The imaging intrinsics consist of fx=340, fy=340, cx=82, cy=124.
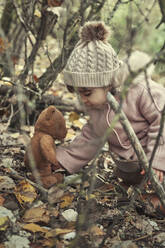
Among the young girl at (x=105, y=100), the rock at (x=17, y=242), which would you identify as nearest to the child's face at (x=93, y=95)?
the young girl at (x=105, y=100)

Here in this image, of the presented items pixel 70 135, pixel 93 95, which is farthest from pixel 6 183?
pixel 70 135

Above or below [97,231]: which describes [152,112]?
above

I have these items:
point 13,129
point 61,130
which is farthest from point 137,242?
point 13,129

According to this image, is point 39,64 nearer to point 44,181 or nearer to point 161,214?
point 44,181

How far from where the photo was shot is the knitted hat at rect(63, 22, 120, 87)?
1742 mm

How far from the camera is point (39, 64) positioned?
5582 mm

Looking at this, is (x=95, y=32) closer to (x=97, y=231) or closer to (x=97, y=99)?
(x=97, y=99)

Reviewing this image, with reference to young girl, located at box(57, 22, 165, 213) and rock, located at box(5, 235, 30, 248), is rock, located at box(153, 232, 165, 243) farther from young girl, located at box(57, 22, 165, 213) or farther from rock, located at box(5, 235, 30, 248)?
rock, located at box(5, 235, 30, 248)

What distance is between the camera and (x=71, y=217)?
1637mm

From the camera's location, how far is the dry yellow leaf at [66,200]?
5.81 ft

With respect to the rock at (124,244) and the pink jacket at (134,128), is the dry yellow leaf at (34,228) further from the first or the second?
the pink jacket at (134,128)

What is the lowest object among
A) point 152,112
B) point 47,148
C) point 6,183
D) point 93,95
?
point 6,183

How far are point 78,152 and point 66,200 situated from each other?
449mm

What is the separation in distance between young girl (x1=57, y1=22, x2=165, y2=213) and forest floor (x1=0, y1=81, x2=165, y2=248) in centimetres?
16
